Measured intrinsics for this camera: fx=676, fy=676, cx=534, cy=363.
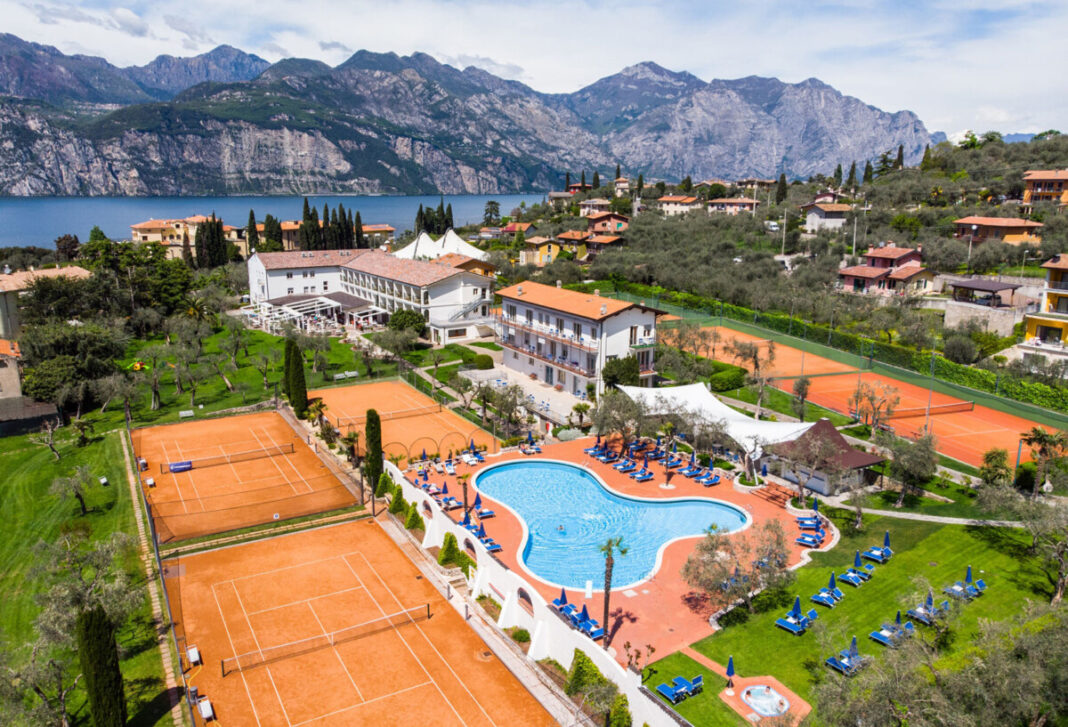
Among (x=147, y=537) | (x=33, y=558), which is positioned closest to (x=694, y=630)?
(x=147, y=537)

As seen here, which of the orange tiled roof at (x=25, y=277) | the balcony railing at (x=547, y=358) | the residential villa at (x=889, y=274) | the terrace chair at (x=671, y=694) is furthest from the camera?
the residential villa at (x=889, y=274)

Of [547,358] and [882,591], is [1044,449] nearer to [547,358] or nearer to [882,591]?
[882,591]

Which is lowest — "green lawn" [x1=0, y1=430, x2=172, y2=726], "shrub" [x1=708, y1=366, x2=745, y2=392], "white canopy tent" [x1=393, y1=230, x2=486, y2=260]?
"green lawn" [x1=0, y1=430, x2=172, y2=726]

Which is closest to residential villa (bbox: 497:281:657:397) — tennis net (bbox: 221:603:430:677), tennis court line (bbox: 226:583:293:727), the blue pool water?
the blue pool water

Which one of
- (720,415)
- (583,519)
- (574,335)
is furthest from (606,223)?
(583,519)

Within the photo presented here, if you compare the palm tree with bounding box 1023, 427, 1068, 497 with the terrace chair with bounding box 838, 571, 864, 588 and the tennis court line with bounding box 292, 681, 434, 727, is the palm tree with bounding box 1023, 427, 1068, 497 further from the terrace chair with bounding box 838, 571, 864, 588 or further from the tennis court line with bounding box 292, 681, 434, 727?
the tennis court line with bounding box 292, 681, 434, 727

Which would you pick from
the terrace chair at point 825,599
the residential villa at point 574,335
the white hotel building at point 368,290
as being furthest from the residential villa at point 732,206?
the terrace chair at point 825,599

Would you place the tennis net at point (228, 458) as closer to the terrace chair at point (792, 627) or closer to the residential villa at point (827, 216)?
the terrace chair at point (792, 627)
